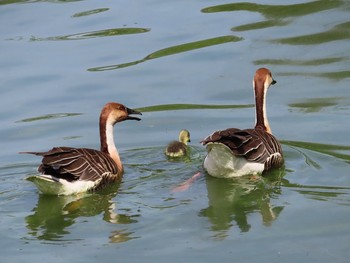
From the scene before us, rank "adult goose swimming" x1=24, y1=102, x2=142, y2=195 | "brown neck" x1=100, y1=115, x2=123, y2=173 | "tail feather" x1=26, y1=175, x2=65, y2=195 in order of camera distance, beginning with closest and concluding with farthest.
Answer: "tail feather" x1=26, y1=175, x2=65, y2=195 < "adult goose swimming" x1=24, y1=102, x2=142, y2=195 < "brown neck" x1=100, y1=115, x2=123, y2=173

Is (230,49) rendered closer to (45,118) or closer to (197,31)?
(197,31)

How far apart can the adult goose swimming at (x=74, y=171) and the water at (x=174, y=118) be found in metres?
0.16

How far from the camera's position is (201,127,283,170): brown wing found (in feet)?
38.0

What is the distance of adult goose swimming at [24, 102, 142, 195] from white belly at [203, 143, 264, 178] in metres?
1.05

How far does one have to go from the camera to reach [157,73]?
Result: 1580 cm

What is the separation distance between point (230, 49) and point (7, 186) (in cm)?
577

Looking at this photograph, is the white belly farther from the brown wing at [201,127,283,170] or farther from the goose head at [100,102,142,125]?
the goose head at [100,102,142,125]

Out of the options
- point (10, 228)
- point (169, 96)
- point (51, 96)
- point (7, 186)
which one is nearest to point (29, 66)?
point (51, 96)

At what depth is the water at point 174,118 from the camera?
986 cm

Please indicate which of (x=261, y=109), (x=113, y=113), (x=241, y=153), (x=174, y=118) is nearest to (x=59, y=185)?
(x=113, y=113)

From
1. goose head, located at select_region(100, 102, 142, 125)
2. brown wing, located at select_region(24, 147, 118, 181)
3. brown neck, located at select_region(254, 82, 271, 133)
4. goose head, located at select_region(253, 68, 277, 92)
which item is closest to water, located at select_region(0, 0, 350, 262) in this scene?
brown wing, located at select_region(24, 147, 118, 181)

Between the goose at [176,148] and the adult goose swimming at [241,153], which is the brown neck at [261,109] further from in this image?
the goose at [176,148]

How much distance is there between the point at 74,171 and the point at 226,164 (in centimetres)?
168

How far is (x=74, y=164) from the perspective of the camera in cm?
1142
